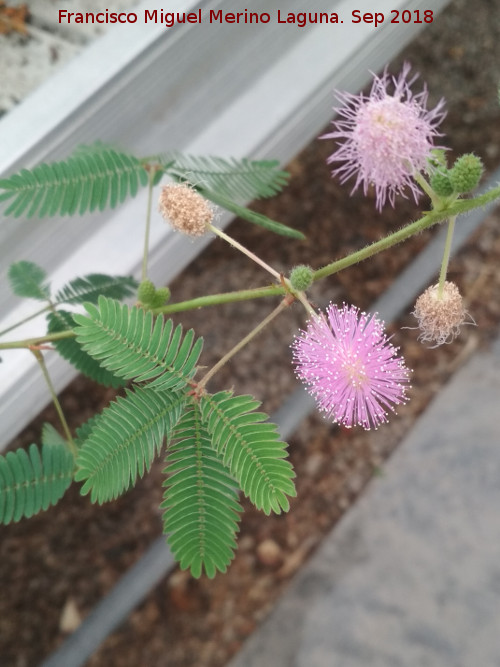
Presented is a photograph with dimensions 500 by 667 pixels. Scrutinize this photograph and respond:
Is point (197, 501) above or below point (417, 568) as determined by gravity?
below

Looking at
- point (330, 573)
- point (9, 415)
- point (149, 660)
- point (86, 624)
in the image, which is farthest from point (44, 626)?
point (330, 573)

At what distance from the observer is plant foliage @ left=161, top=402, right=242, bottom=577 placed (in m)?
0.59

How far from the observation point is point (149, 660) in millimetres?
1280

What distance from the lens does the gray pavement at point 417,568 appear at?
4.41 ft

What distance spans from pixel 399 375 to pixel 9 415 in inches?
32.3

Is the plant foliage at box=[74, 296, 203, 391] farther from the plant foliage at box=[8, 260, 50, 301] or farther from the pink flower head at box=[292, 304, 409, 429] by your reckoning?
the plant foliage at box=[8, 260, 50, 301]

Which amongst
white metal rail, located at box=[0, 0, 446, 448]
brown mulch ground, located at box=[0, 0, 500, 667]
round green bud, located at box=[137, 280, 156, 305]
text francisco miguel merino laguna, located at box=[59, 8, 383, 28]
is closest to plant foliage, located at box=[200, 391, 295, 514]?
round green bud, located at box=[137, 280, 156, 305]

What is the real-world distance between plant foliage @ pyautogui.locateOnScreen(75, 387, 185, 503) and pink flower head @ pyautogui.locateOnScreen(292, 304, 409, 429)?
5.0 inches

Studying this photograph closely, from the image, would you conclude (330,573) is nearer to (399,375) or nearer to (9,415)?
(9,415)

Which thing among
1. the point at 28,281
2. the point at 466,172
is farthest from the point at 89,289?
the point at 466,172

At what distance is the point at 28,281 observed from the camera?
85cm

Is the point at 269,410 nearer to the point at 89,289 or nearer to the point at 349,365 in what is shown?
the point at 89,289

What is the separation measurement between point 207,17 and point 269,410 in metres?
0.79

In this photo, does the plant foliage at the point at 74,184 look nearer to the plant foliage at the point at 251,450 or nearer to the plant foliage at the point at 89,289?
the plant foliage at the point at 89,289
